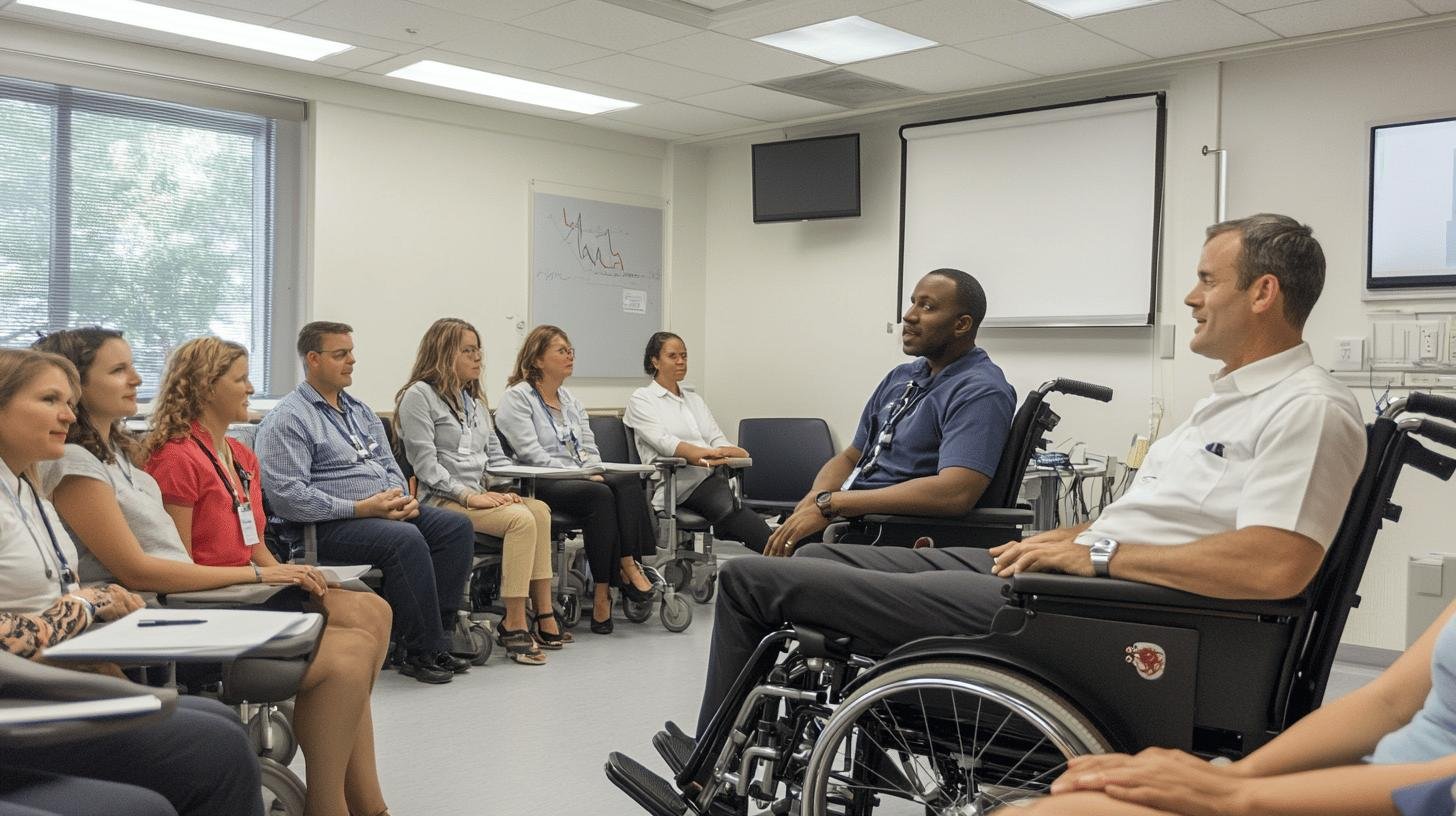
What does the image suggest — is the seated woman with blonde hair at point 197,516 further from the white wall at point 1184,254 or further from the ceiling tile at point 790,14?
the white wall at point 1184,254

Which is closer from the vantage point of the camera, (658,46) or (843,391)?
(658,46)

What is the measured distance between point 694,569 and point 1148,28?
303 cm

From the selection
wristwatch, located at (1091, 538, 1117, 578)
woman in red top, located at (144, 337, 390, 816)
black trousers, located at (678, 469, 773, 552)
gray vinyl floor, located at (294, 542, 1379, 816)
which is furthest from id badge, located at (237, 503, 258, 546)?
black trousers, located at (678, 469, 773, 552)

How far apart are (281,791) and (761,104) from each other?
15.4 feet

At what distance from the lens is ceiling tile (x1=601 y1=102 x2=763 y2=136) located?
249 inches

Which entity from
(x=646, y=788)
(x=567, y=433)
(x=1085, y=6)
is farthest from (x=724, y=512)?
(x=646, y=788)

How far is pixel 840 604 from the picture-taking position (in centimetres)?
207

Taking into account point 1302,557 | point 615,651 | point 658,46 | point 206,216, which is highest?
point 658,46

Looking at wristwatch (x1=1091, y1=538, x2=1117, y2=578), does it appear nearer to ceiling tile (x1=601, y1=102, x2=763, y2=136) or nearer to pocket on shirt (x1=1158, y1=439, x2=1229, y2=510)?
pocket on shirt (x1=1158, y1=439, x2=1229, y2=510)

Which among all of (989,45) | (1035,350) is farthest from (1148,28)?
(1035,350)

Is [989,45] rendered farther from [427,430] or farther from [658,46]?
[427,430]

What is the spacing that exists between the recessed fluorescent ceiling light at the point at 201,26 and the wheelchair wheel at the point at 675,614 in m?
2.77

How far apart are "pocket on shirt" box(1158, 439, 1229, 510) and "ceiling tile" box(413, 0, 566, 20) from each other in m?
3.30

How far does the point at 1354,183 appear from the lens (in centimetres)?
477
